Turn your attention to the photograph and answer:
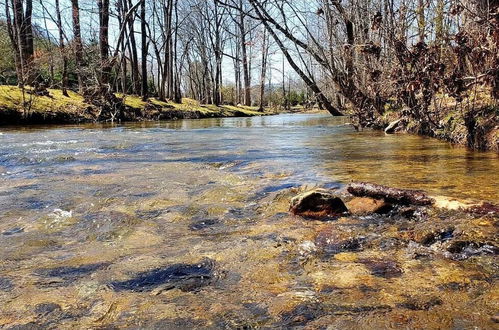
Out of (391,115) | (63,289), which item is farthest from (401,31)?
(63,289)

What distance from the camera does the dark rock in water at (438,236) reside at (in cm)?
243

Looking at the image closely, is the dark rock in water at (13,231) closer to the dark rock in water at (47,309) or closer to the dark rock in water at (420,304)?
the dark rock in water at (47,309)

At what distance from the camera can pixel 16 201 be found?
3.54 meters

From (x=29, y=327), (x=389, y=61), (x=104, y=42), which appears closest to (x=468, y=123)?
(x=389, y=61)

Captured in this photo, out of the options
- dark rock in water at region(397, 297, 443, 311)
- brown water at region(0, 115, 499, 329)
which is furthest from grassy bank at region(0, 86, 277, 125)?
dark rock in water at region(397, 297, 443, 311)

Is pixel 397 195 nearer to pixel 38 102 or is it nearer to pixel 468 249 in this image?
pixel 468 249

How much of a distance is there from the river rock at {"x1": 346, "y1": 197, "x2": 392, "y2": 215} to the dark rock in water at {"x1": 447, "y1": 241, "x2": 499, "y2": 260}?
2.49 feet

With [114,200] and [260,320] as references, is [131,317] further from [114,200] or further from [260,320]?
[114,200]

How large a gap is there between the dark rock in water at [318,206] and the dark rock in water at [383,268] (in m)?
0.87

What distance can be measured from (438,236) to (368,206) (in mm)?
713

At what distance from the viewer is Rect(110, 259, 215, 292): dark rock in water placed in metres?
1.93

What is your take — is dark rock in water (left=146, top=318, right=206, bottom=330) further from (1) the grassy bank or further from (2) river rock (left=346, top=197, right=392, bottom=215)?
(1) the grassy bank

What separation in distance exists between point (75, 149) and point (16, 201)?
4167mm

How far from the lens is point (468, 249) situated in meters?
2.28
